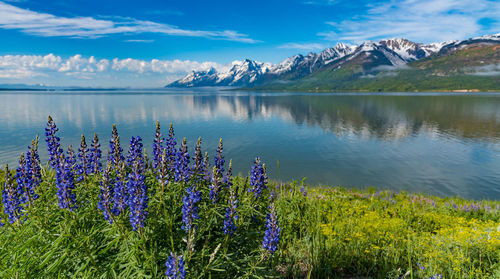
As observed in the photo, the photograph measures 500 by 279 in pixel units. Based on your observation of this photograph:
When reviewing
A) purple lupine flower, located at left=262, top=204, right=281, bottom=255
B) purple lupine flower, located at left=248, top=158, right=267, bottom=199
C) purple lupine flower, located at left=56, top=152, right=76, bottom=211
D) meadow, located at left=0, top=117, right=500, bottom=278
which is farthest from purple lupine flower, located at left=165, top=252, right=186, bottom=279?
purple lupine flower, located at left=56, top=152, right=76, bottom=211

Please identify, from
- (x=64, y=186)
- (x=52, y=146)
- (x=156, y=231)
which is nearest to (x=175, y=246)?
(x=156, y=231)

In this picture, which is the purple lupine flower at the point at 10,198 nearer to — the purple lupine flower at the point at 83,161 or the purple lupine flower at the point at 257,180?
the purple lupine flower at the point at 83,161

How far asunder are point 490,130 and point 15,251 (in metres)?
81.9

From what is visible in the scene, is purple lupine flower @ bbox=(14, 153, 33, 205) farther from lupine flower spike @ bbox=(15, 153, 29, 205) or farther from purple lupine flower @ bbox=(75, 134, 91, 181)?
purple lupine flower @ bbox=(75, 134, 91, 181)

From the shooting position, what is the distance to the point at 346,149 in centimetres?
4275

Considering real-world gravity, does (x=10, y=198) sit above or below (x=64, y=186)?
below

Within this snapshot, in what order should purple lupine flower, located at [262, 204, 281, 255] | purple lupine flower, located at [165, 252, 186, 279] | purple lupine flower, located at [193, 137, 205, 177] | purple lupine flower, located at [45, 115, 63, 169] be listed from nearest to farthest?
purple lupine flower, located at [165, 252, 186, 279] → purple lupine flower, located at [262, 204, 281, 255] → purple lupine flower, located at [193, 137, 205, 177] → purple lupine flower, located at [45, 115, 63, 169]

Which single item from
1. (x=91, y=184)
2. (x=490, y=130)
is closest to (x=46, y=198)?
(x=91, y=184)

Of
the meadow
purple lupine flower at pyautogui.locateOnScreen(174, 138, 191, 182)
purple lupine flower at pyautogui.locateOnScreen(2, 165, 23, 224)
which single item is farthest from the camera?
purple lupine flower at pyautogui.locateOnScreen(174, 138, 191, 182)

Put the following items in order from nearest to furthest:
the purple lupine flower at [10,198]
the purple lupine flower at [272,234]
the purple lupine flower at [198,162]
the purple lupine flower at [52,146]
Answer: the purple lupine flower at [272,234] < the purple lupine flower at [10,198] < the purple lupine flower at [198,162] < the purple lupine flower at [52,146]

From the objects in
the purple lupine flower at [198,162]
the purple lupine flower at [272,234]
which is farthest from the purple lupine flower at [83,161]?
the purple lupine flower at [272,234]

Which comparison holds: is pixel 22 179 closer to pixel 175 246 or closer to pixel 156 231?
pixel 156 231

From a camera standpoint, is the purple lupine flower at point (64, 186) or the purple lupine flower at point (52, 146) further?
the purple lupine flower at point (52, 146)

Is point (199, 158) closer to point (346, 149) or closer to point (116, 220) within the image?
point (116, 220)
